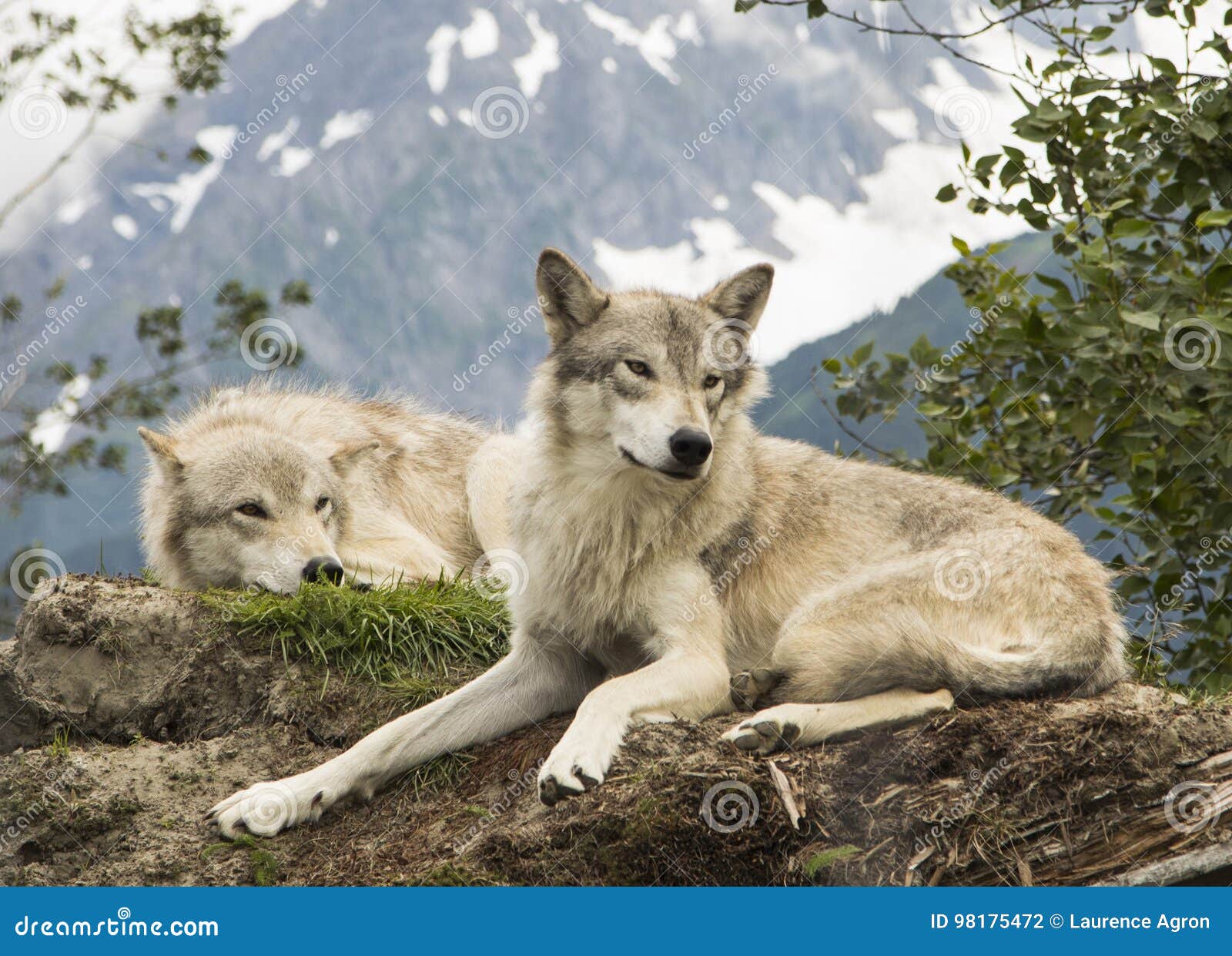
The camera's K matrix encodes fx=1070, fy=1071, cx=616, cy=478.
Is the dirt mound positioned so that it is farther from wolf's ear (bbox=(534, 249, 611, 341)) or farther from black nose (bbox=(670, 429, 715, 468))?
wolf's ear (bbox=(534, 249, 611, 341))

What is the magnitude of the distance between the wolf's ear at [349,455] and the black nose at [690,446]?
4092 mm

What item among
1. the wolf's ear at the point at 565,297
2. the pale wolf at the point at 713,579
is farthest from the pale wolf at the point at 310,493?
the wolf's ear at the point at 565,297

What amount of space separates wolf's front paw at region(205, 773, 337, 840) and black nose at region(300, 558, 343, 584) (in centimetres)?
220

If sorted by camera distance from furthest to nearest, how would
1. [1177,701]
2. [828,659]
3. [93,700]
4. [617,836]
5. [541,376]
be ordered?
[93,700] → [541,376] → [1177,701] → [828,659] → [617,836]

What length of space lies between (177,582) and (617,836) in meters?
4.99

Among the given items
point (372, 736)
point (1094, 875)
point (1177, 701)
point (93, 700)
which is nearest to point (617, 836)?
point (372, 736)

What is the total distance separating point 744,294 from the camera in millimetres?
5980

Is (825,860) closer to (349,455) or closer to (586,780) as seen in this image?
(586,780)

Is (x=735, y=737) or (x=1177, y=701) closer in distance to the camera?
(x=735, y=737)

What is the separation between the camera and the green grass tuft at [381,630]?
6.37 m

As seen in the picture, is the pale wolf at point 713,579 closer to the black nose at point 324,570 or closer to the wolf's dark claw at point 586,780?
the wolf's dark claw at point 586,780

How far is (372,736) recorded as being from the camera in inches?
208

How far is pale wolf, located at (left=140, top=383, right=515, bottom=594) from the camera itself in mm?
7641

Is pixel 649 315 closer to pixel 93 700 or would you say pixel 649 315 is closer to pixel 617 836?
pixel 617 836
